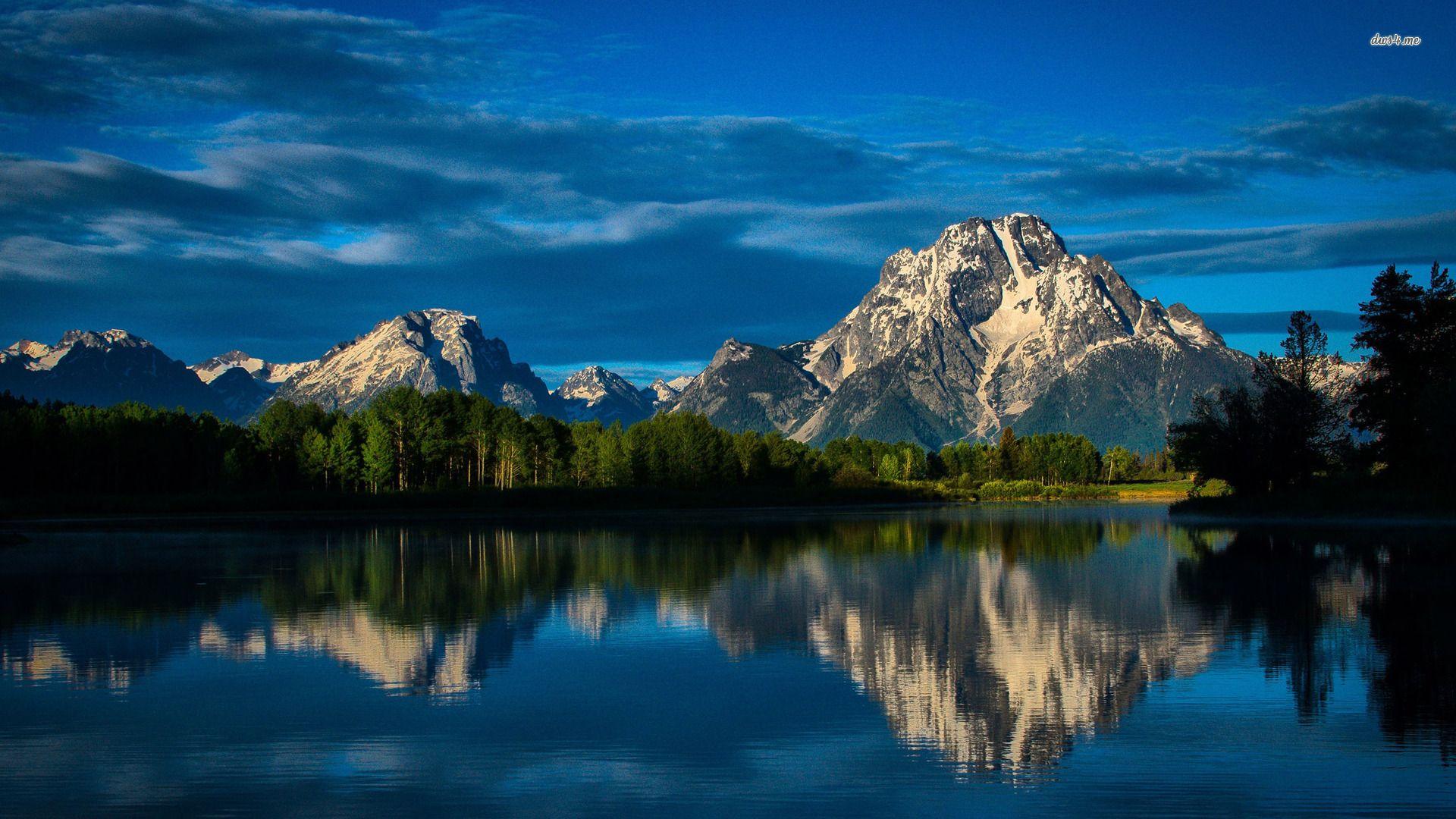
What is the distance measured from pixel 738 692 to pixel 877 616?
11.1m

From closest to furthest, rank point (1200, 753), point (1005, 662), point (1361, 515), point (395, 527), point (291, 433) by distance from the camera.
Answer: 1. point (1200, 753)
2. point (1005, 662)
3. point (1361, 515)
4. point (395, 527)
5. point (291, 433)

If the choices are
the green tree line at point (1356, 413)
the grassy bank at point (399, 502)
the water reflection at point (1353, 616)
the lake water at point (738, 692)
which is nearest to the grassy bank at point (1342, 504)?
the green tree line at point (1356, 413)

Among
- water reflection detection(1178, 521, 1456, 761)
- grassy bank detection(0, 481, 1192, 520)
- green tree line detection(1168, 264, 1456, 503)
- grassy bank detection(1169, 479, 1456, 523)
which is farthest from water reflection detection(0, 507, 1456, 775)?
grassy bank detection(0, 481, 1192, 520)

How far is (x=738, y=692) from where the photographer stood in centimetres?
2162

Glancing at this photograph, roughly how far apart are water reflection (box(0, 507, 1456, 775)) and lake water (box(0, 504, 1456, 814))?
6.4 inches

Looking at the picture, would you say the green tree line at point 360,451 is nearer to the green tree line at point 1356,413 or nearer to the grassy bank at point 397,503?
the grassy bank at point 397,503

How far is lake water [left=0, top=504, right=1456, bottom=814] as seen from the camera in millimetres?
15008

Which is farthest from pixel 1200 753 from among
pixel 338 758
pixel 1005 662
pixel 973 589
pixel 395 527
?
pixel 395 527

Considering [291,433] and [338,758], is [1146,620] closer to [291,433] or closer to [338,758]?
[338,758]

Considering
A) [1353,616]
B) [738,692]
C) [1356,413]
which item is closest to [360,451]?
[1356,413]

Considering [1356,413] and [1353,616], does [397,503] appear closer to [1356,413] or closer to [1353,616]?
[1356,413]

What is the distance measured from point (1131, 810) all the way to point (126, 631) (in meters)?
25.9

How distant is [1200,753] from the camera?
16562mm

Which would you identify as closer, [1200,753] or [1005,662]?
[1200,753]
